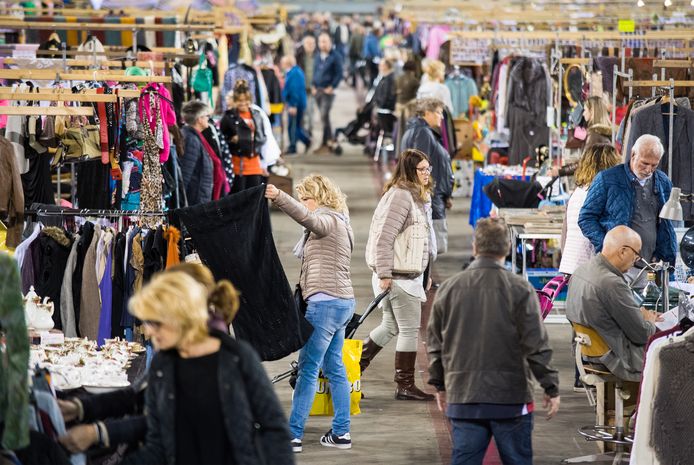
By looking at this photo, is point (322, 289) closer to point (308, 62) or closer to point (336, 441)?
point (336, 441)

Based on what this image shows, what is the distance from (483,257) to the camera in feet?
18.4

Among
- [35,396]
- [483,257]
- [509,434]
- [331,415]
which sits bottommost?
[331,415]

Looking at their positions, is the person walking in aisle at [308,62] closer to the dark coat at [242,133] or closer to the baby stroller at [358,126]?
the baby stroller at [358,126]

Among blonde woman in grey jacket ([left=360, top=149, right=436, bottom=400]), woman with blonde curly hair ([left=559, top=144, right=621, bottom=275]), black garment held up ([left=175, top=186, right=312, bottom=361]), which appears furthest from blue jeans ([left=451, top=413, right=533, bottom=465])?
woman with blonde curly hair ([left=559, top=144, right=621, bottom=275])

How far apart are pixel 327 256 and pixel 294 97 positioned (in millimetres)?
13346

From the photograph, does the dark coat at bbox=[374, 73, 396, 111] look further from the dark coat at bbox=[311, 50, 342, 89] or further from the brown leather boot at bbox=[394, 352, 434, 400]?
the brown leather boot at bbox=[394, 352, 434, 400]

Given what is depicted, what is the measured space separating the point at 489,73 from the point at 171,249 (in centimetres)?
936

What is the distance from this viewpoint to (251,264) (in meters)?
7.02

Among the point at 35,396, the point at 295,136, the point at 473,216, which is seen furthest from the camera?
the point at 295,136

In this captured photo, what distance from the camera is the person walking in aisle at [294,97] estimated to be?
1995 centimetres

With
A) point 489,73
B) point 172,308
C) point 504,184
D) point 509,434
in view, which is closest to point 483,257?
point 509,434

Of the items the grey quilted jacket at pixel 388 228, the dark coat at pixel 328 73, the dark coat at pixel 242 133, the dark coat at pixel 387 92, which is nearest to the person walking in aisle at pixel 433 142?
the dark coat at pixel 242 133

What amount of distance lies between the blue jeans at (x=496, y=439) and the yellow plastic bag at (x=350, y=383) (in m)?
2.37

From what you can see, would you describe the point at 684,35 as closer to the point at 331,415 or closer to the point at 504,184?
the point at 504,184
